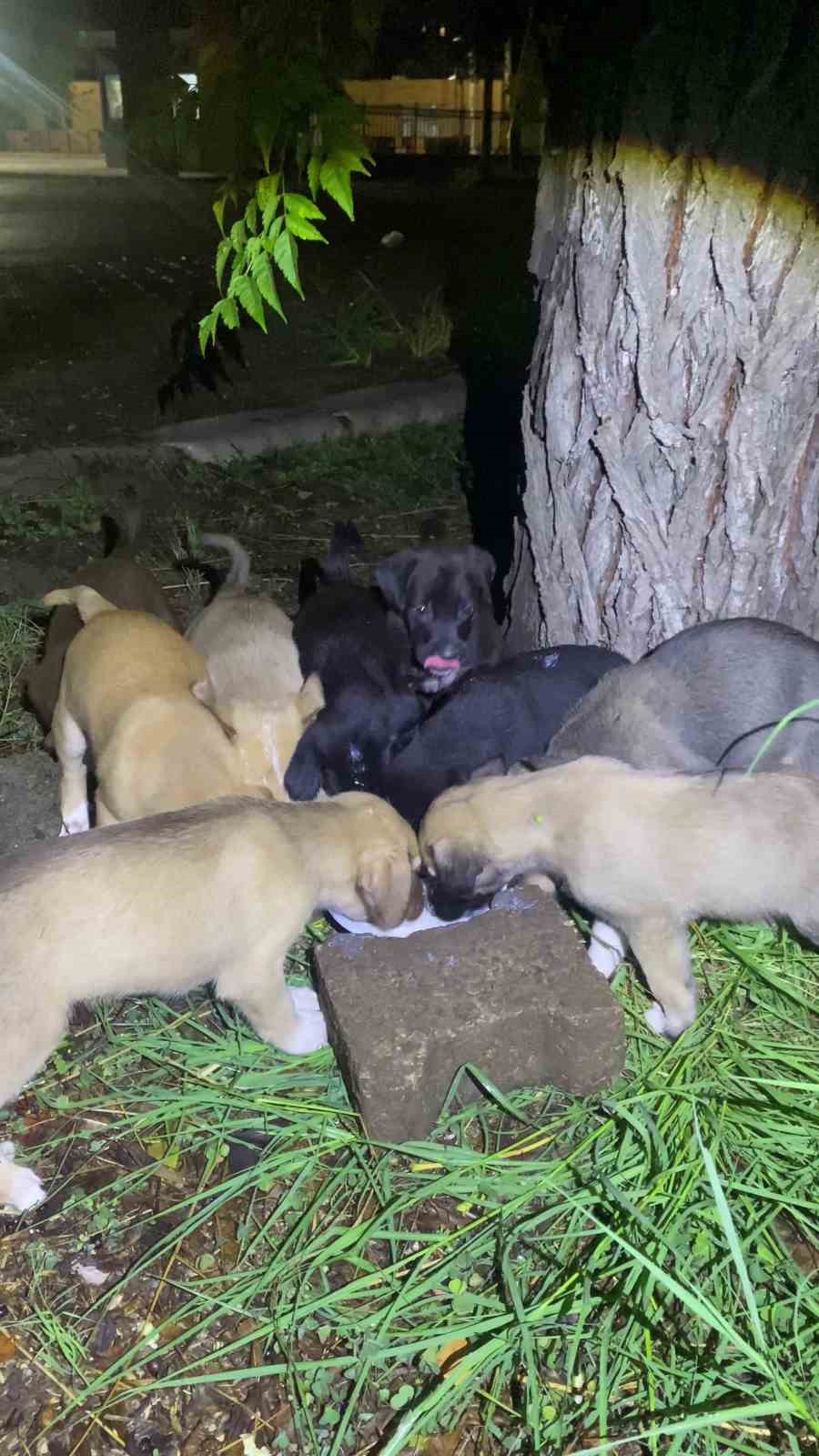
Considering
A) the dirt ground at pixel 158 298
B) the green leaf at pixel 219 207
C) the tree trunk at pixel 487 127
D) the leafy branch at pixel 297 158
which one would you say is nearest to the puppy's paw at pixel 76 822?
the leafy branch at pixel 297 158

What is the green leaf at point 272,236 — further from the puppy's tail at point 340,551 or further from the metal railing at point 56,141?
the metal railing at point 56,141

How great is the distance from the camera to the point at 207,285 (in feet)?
36.4

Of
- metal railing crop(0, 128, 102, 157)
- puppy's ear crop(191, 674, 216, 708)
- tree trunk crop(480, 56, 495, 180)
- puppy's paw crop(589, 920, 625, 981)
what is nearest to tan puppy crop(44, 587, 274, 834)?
puppy's ear crop(191, 674, 216, 708)

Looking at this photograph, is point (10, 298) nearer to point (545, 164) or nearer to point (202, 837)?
point (545, 164)

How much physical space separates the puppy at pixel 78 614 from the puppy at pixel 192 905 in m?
1.63

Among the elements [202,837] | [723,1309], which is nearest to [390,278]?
[202,837]

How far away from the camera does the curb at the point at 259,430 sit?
753cm

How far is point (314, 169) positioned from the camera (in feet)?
9.59

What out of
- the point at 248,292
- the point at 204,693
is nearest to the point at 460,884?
the point at 204,693

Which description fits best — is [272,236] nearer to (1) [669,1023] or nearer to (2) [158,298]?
(1) [669,1023]

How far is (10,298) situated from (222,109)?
970cm

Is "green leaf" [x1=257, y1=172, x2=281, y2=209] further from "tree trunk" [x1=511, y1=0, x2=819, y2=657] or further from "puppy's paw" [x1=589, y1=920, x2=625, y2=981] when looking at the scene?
"puppy's paw" [x1=589, y1=920, x2=625, y2=981]

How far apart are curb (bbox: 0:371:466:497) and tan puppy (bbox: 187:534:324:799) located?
312 centimetres

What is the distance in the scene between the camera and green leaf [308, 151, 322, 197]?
2875 millimetres
